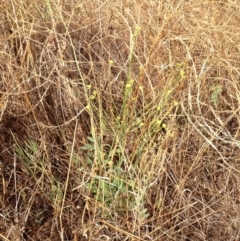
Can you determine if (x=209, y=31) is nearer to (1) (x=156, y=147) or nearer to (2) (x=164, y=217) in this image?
(1) (x=156, y=147)

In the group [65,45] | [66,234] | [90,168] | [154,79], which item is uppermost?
[65,45]

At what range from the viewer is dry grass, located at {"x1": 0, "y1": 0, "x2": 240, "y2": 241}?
4.20ft

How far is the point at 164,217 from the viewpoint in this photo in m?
1.32

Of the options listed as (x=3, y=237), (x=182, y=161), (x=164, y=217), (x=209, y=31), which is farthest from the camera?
(x=209, y=31)

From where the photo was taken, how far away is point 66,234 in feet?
4.21

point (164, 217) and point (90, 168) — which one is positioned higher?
point (90, 168)

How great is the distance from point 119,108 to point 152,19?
363mm

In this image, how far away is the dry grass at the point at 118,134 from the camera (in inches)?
50.4

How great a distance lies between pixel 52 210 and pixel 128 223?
0.72 ft

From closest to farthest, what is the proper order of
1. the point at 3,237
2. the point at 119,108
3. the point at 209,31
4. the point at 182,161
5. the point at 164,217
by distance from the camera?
the point at 3,237, the point at 164,217, the point at 182,161, the point at 119,108, the point at 209,31

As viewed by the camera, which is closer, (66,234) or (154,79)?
(66,234)

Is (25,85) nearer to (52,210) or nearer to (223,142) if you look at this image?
(52,210)

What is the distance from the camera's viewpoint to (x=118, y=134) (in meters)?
1.33

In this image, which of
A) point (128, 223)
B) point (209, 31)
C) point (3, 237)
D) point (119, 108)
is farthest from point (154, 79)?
point (3, 237)
